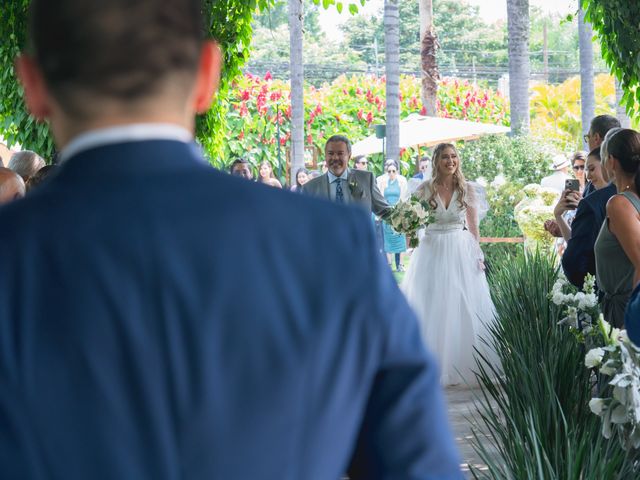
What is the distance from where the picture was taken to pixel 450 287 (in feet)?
36.3

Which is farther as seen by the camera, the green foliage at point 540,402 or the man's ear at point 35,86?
the green foliage at point 540,402

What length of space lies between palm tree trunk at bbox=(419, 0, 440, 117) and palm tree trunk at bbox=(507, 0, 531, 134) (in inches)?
145

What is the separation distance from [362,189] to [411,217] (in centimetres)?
51

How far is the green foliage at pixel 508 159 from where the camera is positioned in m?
17.4

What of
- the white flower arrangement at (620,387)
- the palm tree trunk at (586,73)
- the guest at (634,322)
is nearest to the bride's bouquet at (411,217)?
the white flower arrangement at (620,387)

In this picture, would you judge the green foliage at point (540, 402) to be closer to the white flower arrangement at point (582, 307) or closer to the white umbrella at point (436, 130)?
the white flower arrangement at point (582, 307)

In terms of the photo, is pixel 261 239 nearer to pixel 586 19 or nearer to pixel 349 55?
pixel 586 19

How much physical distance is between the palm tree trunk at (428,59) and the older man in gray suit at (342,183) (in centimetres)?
1630

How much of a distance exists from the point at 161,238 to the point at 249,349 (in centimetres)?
16

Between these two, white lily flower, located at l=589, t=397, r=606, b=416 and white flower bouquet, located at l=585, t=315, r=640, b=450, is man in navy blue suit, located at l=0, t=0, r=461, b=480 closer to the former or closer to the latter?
white flower bouquet, located at l=585, t=315, r=640, b=450

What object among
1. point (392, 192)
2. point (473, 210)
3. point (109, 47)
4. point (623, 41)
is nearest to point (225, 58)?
point (473, 210)

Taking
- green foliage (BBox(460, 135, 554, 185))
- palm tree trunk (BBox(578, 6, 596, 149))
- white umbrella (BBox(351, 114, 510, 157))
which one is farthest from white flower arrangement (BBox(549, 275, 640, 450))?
white umbrella (BBox(351, 114, 510, 157))

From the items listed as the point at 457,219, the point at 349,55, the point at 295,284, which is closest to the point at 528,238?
the point at 457,219

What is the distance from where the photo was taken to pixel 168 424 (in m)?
1.34
